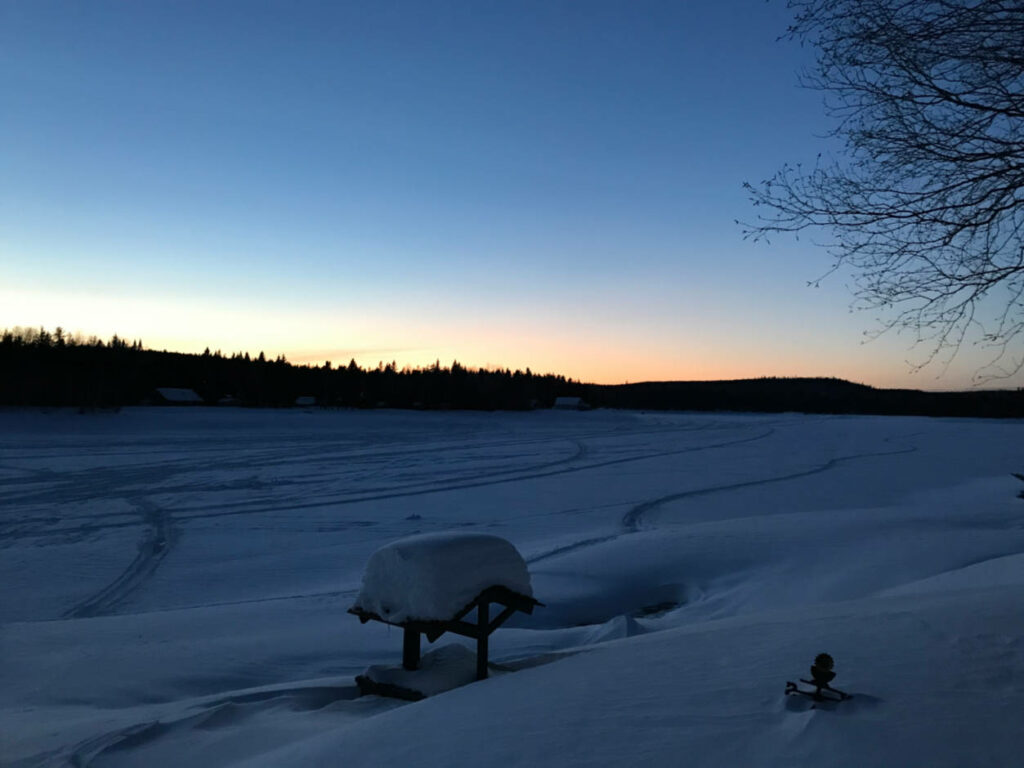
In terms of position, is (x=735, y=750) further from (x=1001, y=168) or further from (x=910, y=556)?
(x=910, y=556)

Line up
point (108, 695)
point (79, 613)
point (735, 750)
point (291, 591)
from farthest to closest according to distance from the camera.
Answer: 1. point (291, 591)
2. point (79, 613)
3. point (108, 695)
4. point (735, 750)

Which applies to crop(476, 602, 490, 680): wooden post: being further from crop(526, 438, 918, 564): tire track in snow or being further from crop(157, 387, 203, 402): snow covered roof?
crop(157, 387, 203, 402): snow covered roof

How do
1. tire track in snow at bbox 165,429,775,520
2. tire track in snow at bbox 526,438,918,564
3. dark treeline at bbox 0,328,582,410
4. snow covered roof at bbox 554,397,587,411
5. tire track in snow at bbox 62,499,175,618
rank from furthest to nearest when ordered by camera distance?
snow covered roof at bbox 554,397,587,411 → dark treeline at bbox 0,328,582,410 → tire track in snow at bbox 165,429,775,520 → tire track in snow at bbox 526,438,918,564 → tire track in snow at bbox 62,499,175,618

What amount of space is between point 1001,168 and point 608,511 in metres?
16.4

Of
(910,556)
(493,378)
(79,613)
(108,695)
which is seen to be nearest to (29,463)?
(79,613)

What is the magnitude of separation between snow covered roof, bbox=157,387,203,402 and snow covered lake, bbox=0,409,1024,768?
48.5 metres

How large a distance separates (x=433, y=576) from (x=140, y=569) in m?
11.0

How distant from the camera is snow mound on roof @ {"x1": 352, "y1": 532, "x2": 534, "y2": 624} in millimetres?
5605

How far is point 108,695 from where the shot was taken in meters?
7.24

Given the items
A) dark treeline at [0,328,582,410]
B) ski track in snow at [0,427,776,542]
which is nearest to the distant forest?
dark treeline at [0,328,582,410]

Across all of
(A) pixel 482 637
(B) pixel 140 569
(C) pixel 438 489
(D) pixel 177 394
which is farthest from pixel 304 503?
(D) pixel 177 394

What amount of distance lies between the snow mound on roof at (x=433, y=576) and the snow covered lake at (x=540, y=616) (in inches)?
26.2

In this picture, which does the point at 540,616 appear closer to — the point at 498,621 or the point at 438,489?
the point at 498,621

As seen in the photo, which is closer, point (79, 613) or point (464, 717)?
point (464, 717)
